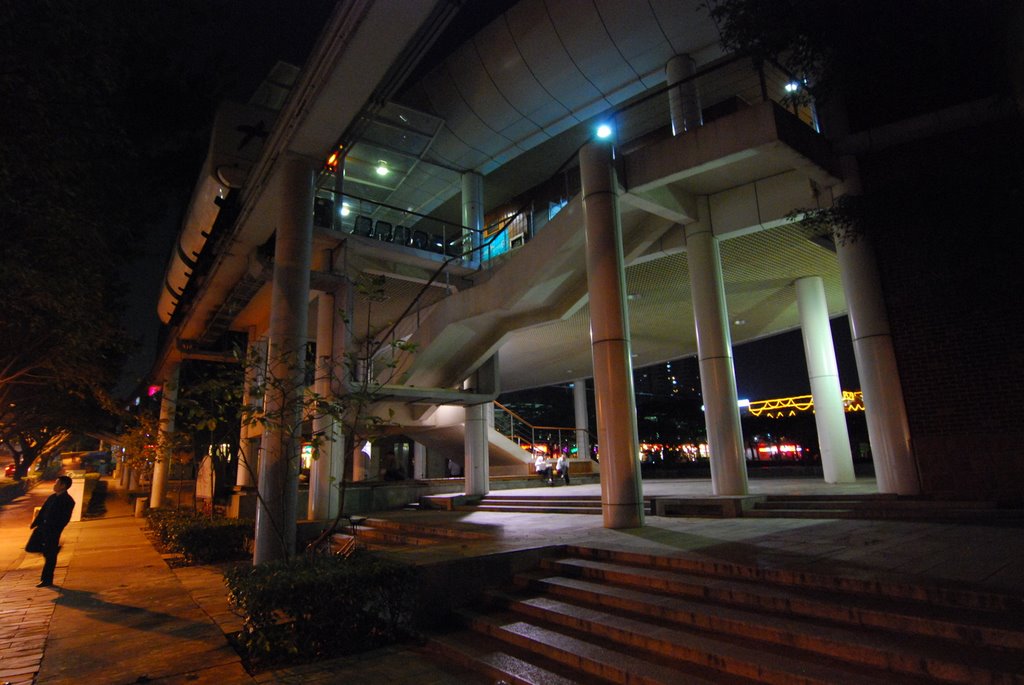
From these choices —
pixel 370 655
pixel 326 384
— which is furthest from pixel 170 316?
pixel 370 655

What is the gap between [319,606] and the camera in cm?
475

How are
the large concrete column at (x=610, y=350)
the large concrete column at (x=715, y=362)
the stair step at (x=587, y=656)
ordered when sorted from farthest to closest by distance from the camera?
the large concrete column at (x=715, y=362), the large concrete column at (x=610, y=350), the stair step at (x=587, y=656)

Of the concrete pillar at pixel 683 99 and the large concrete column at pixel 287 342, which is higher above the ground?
the concrete pillar at pixel 683 99

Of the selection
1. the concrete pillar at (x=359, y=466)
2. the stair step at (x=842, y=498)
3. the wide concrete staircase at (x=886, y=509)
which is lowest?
the wide concrete staircase at (x=886, y=509)

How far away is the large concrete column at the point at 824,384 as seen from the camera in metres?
13.8

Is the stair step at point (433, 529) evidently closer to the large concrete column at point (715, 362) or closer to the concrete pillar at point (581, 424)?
the large concrete column at point (715, 362)

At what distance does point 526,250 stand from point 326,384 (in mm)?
5938

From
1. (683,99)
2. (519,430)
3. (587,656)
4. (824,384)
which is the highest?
(683,99)

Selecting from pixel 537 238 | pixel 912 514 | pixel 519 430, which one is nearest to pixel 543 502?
pixel 537 238

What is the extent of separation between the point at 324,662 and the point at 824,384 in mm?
14091

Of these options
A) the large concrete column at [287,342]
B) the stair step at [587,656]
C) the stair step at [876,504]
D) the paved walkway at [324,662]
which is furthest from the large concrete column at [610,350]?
the large concrete column at [287,342]

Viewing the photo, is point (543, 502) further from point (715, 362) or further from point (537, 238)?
point (537, 238)

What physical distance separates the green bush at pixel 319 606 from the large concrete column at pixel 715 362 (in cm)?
734

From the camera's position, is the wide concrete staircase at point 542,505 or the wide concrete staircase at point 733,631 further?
the wide concrete staircase at point 542,505
